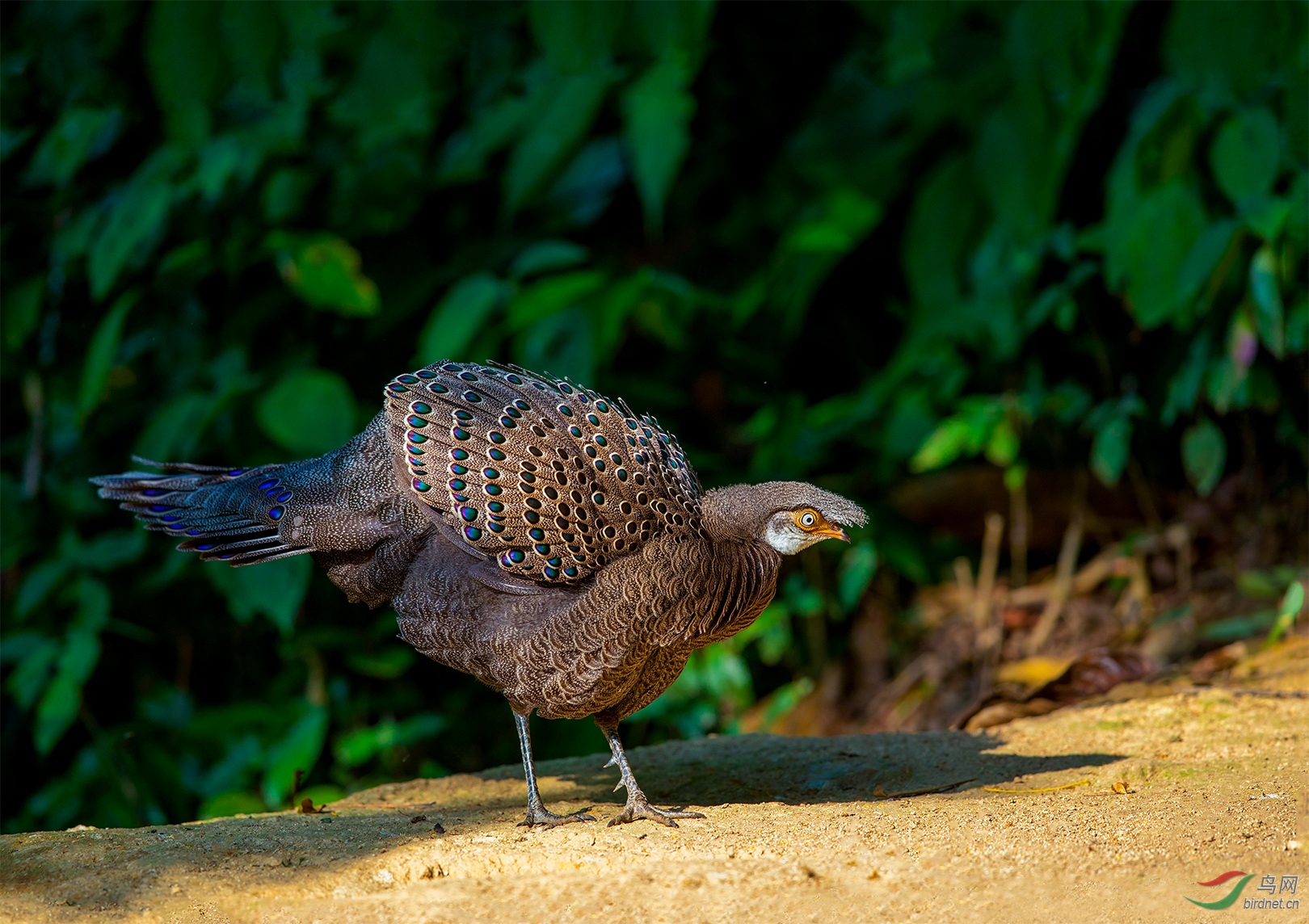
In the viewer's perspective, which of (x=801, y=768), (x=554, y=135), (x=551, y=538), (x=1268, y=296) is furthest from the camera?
(x=554, y=135)

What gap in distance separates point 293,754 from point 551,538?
121 inches

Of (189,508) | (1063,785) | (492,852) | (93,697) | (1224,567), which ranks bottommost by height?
(93,697)

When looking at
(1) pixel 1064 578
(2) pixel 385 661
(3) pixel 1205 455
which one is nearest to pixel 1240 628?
(3) pixel 1205 455

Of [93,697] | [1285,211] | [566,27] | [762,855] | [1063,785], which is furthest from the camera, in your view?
[93,697]

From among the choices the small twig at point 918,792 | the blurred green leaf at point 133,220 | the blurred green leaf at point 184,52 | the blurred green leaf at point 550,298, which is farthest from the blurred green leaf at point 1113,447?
the blurred green leaf at point 133,220

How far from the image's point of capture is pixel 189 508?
4199 millimetres

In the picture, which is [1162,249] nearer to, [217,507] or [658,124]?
[658,124]

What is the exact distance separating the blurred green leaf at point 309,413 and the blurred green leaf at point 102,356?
3.06 ft

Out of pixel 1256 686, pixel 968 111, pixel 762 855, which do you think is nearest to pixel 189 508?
pixel 762 855

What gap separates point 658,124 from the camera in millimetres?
6336

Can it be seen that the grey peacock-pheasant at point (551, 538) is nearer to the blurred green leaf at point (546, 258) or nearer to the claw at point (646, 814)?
the claw at point (646, 814)

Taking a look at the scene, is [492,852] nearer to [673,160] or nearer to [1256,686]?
[1256,686]

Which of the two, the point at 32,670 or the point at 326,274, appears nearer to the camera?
the point at 32,670

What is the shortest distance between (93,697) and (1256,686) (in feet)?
20.2
